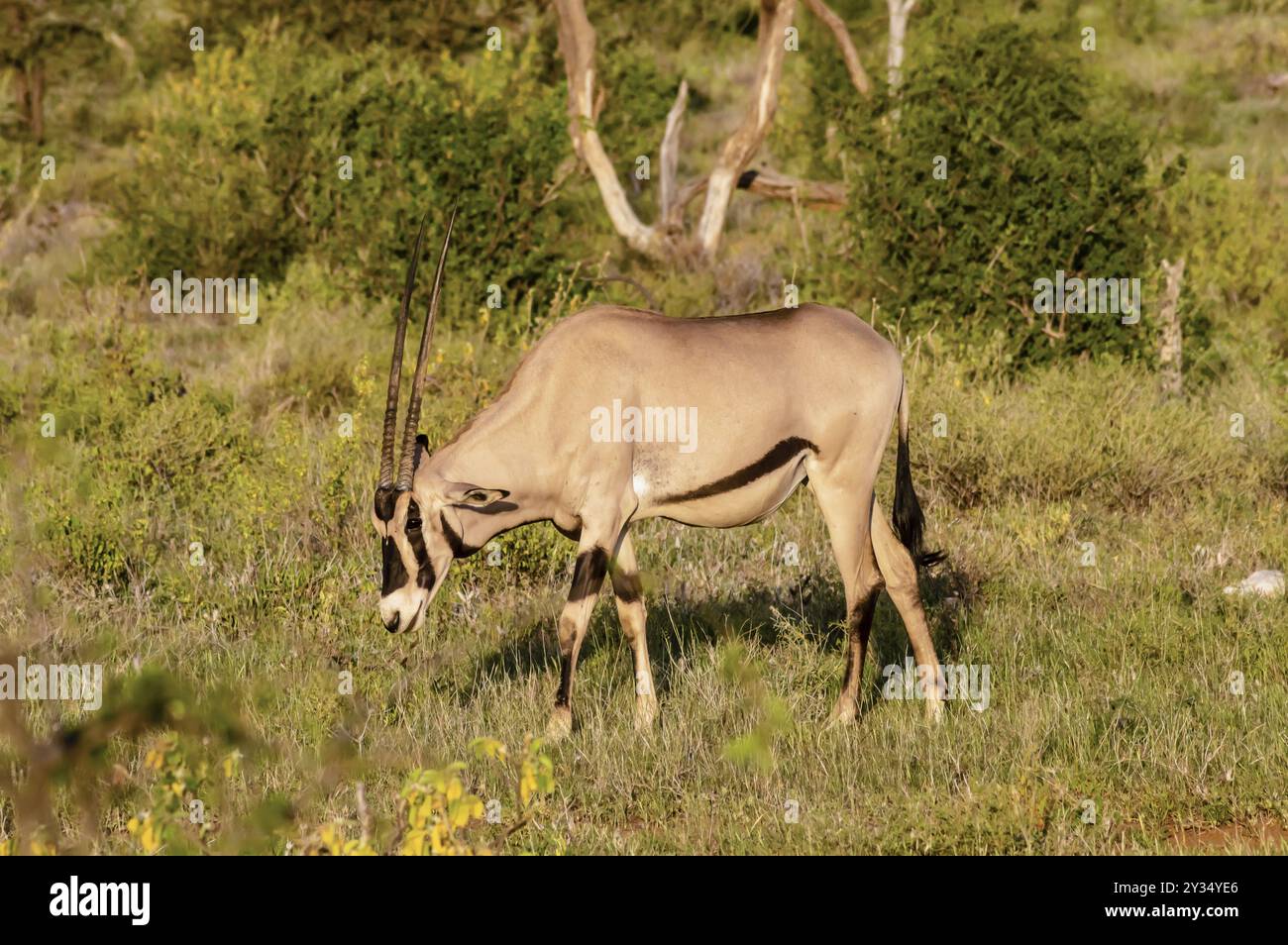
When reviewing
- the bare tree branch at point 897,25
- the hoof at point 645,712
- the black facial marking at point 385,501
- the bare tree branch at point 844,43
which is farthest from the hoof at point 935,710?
the bare tree branch at point 897,25

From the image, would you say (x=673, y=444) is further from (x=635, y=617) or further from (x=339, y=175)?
(x=339, y=175)

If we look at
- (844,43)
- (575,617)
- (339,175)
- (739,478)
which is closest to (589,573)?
(575,617)

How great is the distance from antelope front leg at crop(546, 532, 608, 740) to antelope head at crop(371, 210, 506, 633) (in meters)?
0.47

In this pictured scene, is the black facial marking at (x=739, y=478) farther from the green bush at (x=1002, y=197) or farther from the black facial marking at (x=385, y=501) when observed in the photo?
the green bush at (x=1002, y=197)

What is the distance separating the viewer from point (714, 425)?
19.8 feet

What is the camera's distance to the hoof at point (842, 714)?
6289mm

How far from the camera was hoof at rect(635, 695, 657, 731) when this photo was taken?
6.25 m

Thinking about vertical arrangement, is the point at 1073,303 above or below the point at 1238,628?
above

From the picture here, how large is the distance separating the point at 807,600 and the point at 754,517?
176 cm

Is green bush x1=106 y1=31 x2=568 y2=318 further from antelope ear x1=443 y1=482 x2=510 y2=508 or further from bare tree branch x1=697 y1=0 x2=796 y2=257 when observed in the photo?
antelope ear x1=443 y1=482 x2=510 y2=508

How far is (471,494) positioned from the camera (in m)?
5.59

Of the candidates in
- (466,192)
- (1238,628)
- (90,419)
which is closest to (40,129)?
(466,192)

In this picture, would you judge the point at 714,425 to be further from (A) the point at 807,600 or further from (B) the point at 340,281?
(B) the point at 340,281

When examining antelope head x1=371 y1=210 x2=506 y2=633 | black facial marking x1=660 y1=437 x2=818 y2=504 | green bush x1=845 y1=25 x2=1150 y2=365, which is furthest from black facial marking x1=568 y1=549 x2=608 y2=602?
green bush x1=845 y1=25 x2=1150 y2=365
